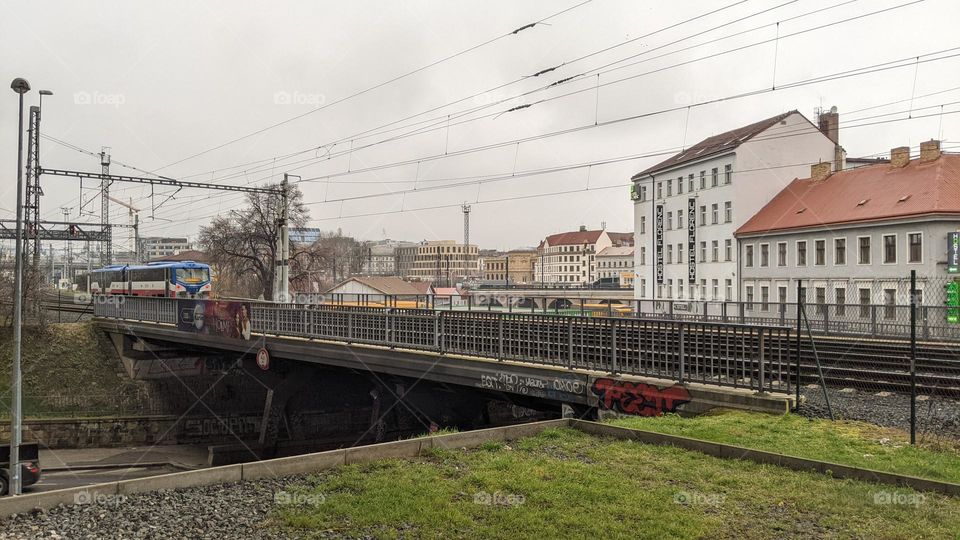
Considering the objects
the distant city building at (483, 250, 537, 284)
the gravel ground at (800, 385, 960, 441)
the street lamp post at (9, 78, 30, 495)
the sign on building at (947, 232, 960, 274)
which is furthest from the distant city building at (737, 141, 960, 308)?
the distant city building at (483, 250, 537, 284)

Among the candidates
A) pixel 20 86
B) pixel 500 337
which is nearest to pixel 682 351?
pixel 500 337

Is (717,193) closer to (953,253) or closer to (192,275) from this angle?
(953,253)

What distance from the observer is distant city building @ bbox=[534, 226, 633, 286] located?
493 feet

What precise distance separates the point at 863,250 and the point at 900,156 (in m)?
6.47

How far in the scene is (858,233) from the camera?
35688 millimetres

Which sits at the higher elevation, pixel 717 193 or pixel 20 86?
pixel 717 193

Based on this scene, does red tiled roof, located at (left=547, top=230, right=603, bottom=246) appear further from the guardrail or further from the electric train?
the guardrail

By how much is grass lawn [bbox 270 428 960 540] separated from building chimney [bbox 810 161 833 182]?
4017 centimetres

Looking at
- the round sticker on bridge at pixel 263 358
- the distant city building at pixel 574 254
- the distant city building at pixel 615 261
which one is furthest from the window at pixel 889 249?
the distant city building at pixel 574 254

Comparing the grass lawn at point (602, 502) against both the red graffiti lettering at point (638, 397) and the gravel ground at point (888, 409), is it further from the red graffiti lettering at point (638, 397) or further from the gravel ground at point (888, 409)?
the gravel ground at point (888, 409)

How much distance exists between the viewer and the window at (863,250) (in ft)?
115

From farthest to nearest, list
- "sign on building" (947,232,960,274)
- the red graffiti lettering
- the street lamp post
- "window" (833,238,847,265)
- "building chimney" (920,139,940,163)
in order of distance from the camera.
→ 1. "window" (833,238,847,265)
2. "building chimney" (920,139,940,163)
3. "sign on building" (947,232,960,274)
4. the street lamp post
5. the red graffiti lettering

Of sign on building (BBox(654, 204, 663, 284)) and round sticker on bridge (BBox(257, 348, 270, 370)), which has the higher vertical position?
sign on building (BBox(654, 204, 663, 284))

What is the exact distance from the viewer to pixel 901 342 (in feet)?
66.6
